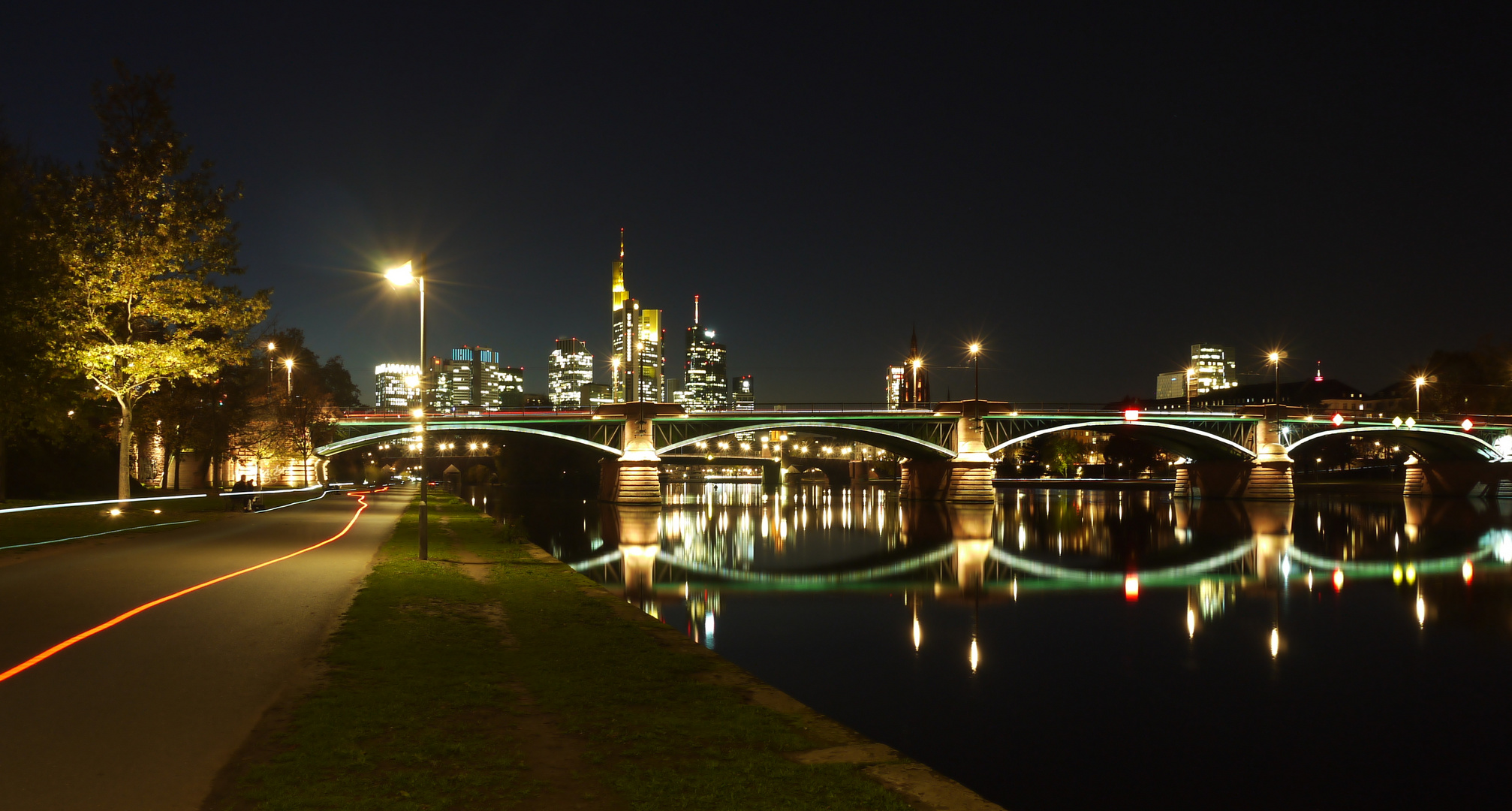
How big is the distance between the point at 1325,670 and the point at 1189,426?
246ft

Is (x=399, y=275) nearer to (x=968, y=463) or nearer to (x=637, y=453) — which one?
(x=637, y=453)

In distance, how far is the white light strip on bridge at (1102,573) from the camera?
30578 mm

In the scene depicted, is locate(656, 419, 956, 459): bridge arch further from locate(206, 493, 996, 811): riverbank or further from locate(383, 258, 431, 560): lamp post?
locate(206, 493, 996, 811): riverbank

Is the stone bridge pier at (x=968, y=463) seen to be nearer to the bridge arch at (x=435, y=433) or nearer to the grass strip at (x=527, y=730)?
the bridge arch at (x=435, y=433)

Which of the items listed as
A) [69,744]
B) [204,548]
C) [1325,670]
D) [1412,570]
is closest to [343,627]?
[69,744]

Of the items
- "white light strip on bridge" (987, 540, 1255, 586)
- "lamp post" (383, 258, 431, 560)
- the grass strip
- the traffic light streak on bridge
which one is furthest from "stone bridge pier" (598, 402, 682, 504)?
the grass strip

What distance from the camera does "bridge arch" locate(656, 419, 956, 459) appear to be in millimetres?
75438

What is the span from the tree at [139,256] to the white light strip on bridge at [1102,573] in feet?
92.3

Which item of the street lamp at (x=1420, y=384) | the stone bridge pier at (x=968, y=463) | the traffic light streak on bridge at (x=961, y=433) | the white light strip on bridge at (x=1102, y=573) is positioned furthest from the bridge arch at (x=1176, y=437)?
the white light strip on bridge at (x=1102, y=573)

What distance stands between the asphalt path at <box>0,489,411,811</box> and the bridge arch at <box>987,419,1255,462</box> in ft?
217

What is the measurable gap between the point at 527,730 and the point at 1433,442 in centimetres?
11573

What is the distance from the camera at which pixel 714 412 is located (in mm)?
78375

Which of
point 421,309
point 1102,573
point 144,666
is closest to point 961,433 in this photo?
point 1102,573

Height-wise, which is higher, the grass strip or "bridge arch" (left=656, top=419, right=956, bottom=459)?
"bridge arch" (left=656, top=419, right=956, bottom=459)
